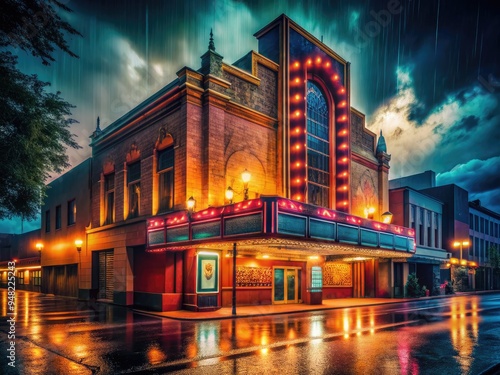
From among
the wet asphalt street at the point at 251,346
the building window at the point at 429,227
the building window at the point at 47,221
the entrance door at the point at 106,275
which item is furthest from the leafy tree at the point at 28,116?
the building window at the point at 429,227

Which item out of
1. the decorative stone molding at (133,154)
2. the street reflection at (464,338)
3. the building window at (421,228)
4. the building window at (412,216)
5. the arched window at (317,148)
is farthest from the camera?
the building window at (421,228)

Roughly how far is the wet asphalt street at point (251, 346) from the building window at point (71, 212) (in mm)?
15919

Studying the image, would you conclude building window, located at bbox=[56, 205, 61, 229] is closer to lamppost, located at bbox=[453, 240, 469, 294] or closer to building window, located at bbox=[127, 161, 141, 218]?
building window, located at bbox=[127, 161, 141, 218]

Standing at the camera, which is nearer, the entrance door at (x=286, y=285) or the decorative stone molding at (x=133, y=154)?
the entrance door at (x=286, y=285)

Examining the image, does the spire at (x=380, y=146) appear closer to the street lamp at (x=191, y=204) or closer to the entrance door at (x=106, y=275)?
the street lamp at (x=191, y=204)

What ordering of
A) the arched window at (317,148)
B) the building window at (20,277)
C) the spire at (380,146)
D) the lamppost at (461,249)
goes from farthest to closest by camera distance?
the lamppost at (461,249), the building window at (20,277), the spire at (380,146), the arched window at (317,148)

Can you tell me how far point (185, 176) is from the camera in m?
20.2

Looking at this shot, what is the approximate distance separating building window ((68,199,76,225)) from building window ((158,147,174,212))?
12634 millimetres

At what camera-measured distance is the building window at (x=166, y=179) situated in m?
22.0

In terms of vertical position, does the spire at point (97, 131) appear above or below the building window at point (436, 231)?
above

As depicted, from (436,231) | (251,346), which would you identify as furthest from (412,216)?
(251,346)

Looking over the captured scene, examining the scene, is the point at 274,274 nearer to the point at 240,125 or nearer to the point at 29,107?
the point at 240,125

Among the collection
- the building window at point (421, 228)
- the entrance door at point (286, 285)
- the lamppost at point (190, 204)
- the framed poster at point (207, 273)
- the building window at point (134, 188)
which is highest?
the building window at point (134, 188)

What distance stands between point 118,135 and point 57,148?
11043 millimetres
